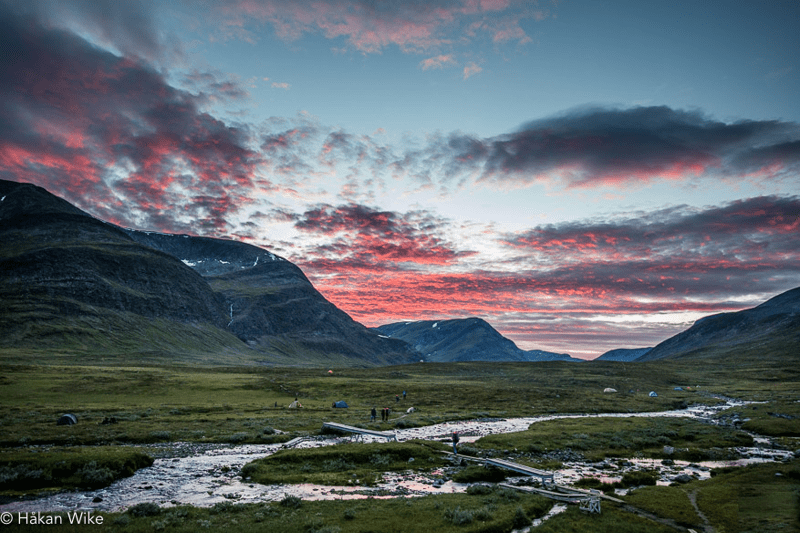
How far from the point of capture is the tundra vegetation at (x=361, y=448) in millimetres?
21234

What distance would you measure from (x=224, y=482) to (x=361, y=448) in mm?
12827

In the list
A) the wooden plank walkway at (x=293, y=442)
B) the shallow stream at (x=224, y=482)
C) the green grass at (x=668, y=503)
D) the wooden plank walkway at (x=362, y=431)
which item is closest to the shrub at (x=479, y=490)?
the shallow stream at (x=224, y=482)

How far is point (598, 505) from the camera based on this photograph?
22.9m

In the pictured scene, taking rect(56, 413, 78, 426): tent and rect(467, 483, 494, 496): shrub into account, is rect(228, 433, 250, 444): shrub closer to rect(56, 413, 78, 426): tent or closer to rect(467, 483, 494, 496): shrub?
rect(56, 413, 78, 426): tent

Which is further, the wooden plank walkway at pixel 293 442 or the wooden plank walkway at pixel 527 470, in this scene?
the wooden plank walkway at pixel 293 442

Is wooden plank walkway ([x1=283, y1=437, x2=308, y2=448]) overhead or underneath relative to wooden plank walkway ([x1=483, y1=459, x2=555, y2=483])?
underneath

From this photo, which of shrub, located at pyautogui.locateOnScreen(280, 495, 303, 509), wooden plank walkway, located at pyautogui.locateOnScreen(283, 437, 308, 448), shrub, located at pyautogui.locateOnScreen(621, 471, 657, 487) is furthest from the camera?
wooden plank walkway, located at pyautogui.locateOnScreen(283, 437, 308, 448)

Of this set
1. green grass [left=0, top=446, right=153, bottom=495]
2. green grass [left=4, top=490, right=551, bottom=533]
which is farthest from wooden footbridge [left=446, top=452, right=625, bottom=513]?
green grass [left=0, top=446, right=153, bottom=495]

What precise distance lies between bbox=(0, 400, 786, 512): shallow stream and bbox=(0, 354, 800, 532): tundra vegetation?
158 centimetres

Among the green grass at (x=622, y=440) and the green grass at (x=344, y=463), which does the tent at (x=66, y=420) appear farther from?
the green grass at (x=622, y=440)

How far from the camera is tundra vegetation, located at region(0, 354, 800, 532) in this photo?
69.7 feet

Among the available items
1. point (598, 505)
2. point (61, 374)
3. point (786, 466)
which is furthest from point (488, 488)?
point (61, 374)

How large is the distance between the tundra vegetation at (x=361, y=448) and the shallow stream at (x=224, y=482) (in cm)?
158

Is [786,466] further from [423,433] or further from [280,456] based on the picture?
[280,456]
